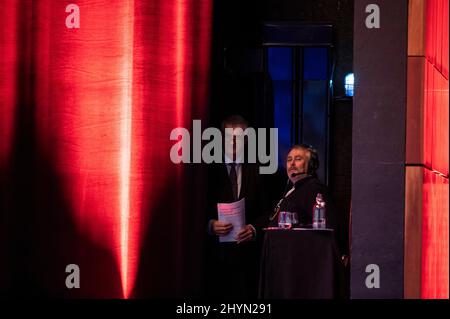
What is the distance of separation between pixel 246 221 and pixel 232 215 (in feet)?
1.00

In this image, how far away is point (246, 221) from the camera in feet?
16.0

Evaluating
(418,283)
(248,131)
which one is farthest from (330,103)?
(418,283)

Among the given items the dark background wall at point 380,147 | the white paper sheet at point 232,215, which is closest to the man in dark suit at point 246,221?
the white paper sheet at point 232,215

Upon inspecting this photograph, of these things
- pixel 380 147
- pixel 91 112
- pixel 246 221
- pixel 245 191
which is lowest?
pixel 246 221

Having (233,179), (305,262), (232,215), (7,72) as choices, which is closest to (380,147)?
(305,262)

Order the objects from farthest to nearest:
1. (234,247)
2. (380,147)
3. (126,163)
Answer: (234,247) → (126,163) → (380,147)

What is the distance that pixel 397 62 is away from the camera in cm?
417

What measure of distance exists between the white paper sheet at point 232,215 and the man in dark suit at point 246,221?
120mm

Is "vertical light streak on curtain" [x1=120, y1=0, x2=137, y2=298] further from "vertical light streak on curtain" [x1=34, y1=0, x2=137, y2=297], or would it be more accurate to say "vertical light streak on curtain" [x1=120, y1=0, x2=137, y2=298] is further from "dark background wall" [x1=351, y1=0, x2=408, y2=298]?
"dark background wall" [x1=351, y1=0, x2=408, y2=298]

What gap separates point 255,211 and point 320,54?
2450mm

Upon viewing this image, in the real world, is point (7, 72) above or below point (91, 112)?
above

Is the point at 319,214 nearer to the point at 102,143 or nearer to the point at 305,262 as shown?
the point at 305,262

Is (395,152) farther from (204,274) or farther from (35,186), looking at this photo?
(35,186)

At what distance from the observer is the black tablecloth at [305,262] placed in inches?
169
